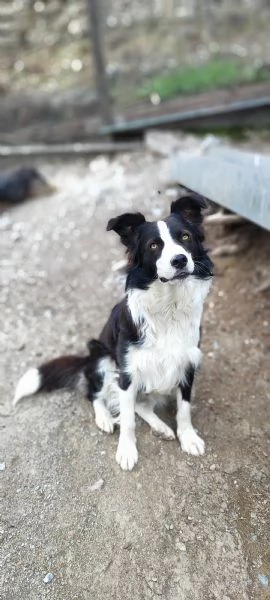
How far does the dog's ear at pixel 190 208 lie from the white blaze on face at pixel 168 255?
0.20 m

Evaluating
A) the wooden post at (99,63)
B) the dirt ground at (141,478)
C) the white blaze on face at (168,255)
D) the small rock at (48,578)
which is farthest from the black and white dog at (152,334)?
the wooden post at (99,63)

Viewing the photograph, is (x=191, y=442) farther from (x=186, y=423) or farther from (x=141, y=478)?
(x=141, y=478)

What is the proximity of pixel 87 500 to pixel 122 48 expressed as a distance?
7.03 meters

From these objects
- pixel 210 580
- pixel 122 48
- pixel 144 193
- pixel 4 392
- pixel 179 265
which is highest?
pixel 122 48

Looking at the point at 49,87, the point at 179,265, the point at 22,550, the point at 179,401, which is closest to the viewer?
the point at 179,265

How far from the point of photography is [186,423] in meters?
2.86

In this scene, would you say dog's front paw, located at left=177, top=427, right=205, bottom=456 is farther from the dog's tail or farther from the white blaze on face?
the white blaze on face

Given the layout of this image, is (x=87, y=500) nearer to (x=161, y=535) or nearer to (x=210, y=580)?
(x=161, y=535)

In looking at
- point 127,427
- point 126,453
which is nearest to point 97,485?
point 126,453

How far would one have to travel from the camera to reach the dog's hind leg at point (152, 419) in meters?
2.87

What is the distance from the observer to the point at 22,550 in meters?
2.35

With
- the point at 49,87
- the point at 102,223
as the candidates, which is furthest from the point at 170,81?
the point at 102,223

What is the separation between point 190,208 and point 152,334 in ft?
2.23

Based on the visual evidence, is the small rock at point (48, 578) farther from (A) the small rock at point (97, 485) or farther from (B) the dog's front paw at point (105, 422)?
(B) the dog's front paw at point (105, 422)
